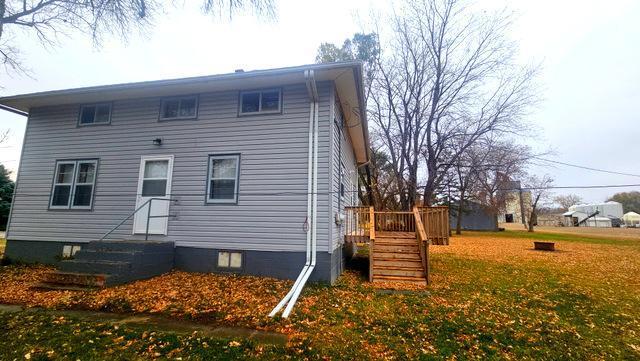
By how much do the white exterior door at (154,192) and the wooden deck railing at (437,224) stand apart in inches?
295

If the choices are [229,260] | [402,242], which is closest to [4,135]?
[229,260]

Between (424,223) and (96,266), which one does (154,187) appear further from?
(424,223)

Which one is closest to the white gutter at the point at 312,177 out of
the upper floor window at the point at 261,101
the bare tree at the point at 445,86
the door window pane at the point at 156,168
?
the upper floor window at the point at 261,101

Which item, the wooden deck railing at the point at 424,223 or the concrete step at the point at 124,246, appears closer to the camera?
the concrete step at the point at 124,246

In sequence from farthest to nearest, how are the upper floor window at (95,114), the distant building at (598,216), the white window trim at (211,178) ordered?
the distant building at (598,216) → the upper floor window at (95,114) → the white window trim at (211,178)

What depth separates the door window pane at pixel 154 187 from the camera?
7.86 metres

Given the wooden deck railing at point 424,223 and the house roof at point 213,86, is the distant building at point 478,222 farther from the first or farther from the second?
the house roof at point 213,86

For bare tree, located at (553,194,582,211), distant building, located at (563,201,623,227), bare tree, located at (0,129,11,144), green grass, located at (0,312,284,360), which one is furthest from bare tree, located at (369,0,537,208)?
bare tree, located at (553,194,582,211)

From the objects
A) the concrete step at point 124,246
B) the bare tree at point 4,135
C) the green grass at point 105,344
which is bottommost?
the green grass at point 105,344

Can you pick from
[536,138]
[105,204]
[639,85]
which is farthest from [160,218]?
[639,85]

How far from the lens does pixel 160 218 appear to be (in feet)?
25.1

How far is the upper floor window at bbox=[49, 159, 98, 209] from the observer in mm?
8352

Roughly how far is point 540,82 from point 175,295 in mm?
19729

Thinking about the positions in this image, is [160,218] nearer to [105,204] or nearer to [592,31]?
[105,204]
